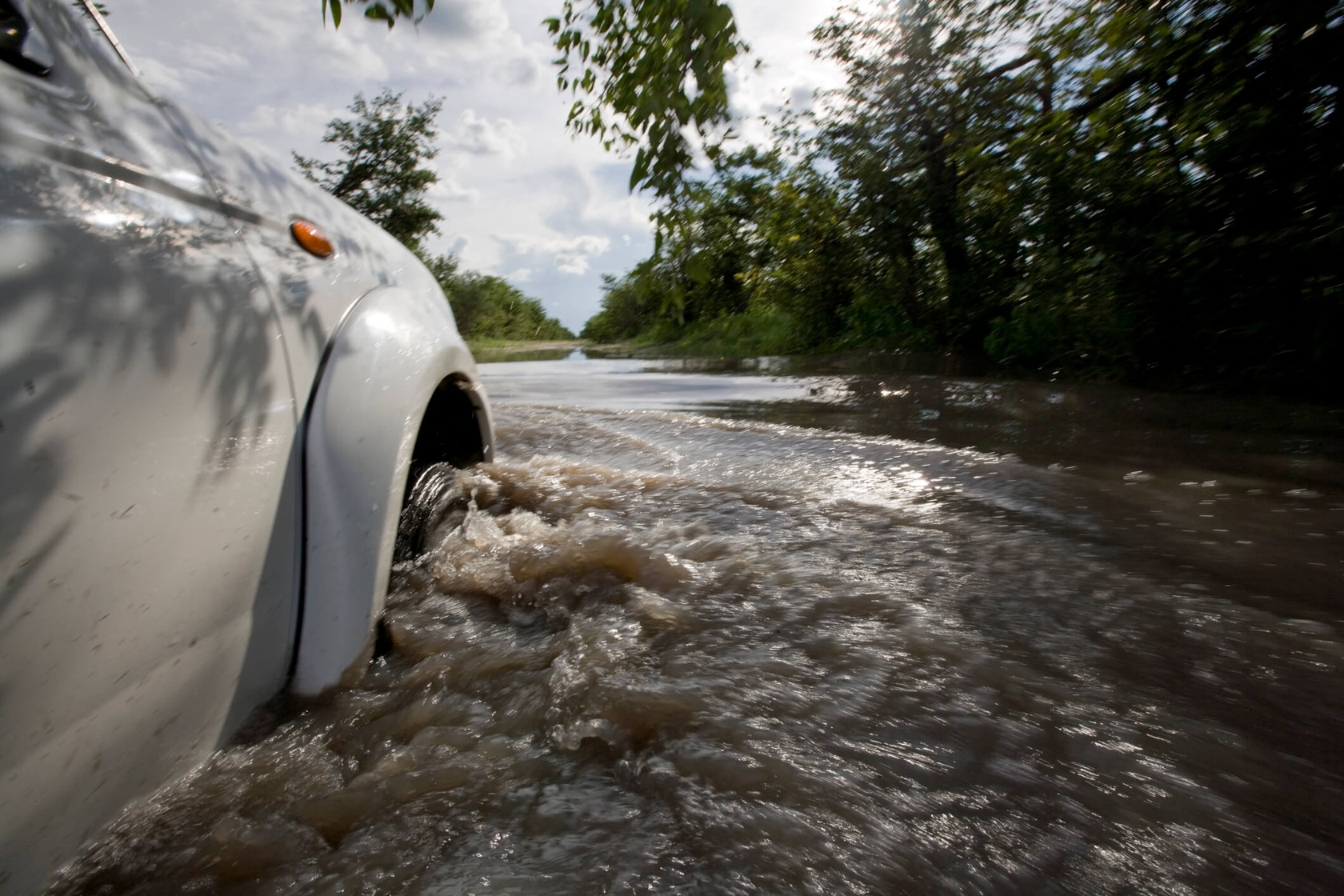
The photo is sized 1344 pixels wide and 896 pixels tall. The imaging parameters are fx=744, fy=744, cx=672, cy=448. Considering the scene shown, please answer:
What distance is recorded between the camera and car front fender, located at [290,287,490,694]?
1.56 meters

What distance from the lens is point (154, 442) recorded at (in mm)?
1188

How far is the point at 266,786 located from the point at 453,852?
1.39 ft

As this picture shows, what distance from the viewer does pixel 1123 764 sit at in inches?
57.6

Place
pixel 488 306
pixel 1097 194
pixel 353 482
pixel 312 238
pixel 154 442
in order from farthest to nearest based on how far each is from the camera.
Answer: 1. pixel 488 306
2. pixel 1097 194
3. pixel 312 238
4. pixel 353 482
5. pixel 154 442

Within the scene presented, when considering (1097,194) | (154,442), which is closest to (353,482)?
(154,442)

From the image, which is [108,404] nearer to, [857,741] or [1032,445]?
[857,741]

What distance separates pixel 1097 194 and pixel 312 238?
7179mm

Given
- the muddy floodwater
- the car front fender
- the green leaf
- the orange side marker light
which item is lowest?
the muddy floodwater

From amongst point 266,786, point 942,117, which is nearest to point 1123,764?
point 266,786

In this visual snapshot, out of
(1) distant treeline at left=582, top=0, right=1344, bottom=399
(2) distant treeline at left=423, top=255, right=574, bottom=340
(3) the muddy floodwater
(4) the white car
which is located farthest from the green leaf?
(2) distant treeline at left=423, top=255, right=574, bottom=340

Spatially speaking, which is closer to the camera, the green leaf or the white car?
the white car

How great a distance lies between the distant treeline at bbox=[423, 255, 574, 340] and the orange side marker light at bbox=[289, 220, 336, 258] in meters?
31.7

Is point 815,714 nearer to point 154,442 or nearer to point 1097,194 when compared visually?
point 154,442

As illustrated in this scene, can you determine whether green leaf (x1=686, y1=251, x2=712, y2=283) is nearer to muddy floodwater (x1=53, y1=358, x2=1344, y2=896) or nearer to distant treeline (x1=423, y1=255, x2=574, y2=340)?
muddy floodwater (x1=53, y1=358, x2=1344, y2=896)
